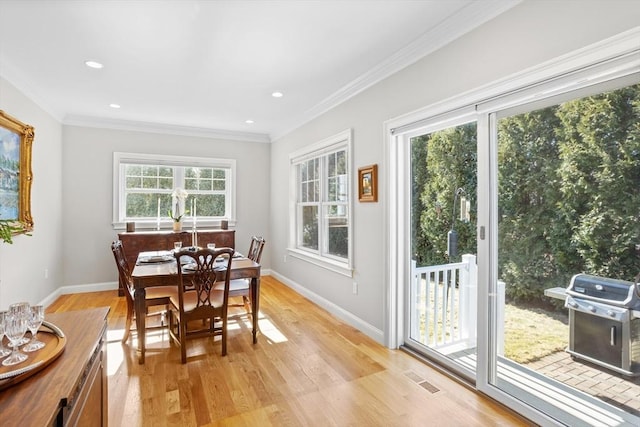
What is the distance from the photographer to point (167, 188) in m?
5.50

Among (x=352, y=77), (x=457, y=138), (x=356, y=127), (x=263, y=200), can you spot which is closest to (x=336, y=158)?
(x=356, y=127)

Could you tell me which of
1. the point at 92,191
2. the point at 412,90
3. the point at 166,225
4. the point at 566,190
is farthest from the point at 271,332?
the point at 92,191

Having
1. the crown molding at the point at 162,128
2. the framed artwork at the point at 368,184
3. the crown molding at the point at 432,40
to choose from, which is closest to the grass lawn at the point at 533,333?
the framed artwork at the point at 368,184

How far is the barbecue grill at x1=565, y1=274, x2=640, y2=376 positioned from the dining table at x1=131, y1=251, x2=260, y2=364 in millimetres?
2398

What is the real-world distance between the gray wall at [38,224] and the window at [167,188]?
0.77 meters

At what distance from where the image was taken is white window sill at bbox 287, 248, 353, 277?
12.3ft

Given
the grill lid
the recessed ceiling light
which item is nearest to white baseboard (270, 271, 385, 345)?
the grill lid

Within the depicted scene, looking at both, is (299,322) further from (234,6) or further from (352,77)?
(234,6)

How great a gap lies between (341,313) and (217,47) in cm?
290

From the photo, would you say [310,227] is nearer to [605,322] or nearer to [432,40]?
[432,40]

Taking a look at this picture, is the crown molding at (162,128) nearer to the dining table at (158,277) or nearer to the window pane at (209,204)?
the window pane at (209,204)

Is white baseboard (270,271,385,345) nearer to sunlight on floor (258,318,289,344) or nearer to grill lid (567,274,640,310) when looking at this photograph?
sunlight on floor (258,318,289,344)

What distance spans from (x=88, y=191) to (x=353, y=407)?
485 centimetres

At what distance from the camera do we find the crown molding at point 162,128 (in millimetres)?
4895
